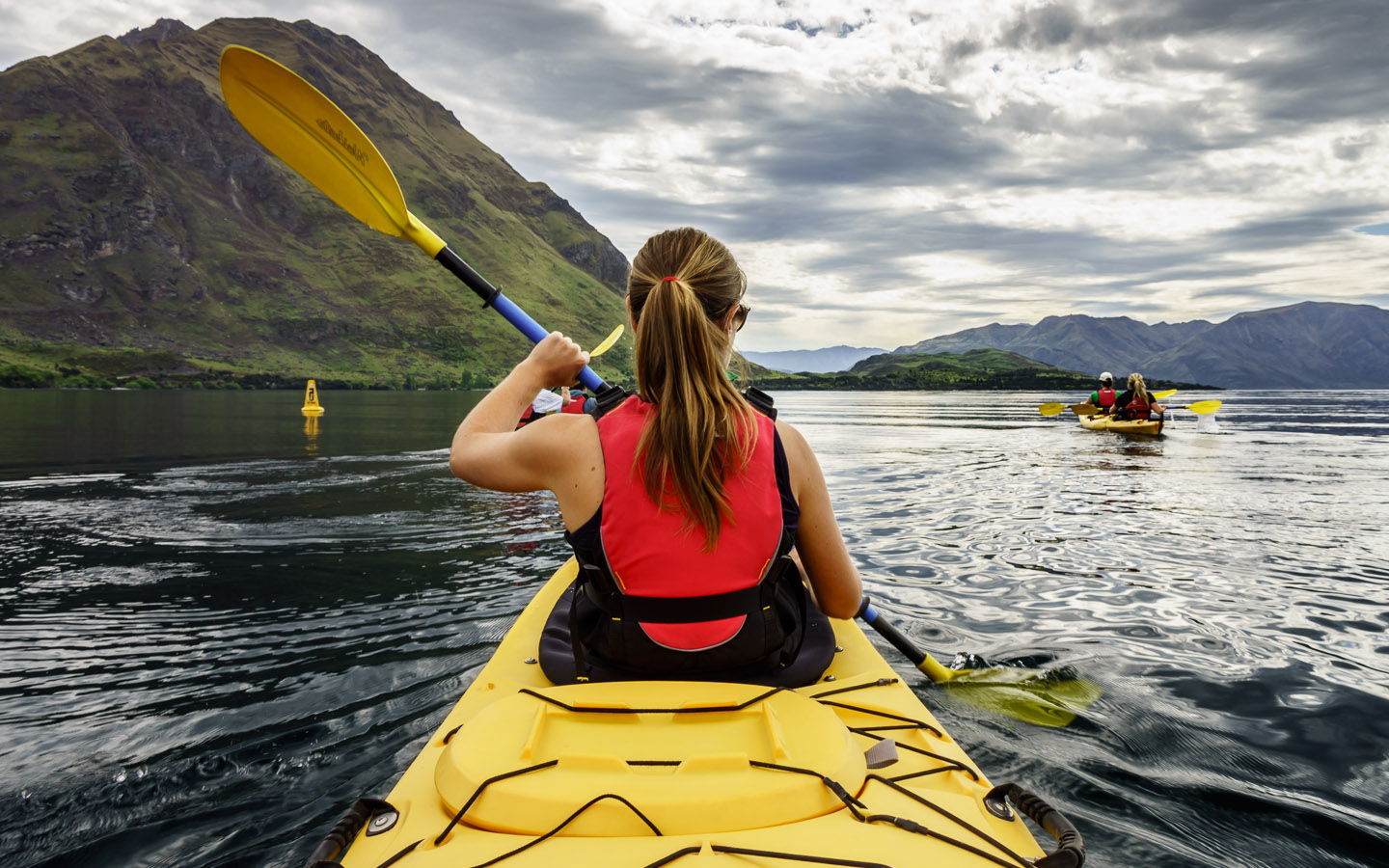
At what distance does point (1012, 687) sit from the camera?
5688 mm

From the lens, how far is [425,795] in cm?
236

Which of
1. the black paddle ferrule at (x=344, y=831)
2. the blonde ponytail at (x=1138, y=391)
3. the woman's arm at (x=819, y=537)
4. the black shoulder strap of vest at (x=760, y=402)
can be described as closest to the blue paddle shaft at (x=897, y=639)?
the woman's arm at (x=819, y=537)

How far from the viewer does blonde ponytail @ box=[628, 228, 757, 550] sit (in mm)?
2623

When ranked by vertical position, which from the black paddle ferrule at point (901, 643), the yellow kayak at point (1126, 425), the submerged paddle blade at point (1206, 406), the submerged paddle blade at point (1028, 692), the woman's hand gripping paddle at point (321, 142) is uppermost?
the woman's hand gripping paddle at point (321, 142)

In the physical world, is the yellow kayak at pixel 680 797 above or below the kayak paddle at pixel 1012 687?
above

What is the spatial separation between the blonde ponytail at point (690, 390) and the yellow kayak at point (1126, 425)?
1159 inches

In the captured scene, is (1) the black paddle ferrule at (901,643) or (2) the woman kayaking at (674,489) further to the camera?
(1) the black paddle ferrule at (901,643)

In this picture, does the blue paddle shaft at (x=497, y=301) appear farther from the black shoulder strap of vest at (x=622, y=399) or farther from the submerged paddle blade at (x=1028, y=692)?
the submerged paddle blade at (x=1028, y=692)

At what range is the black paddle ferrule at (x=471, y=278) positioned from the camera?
4648 millimetres

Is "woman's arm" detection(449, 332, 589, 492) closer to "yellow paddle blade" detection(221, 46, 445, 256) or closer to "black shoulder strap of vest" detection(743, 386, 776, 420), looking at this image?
"black shoulder strap of vest" detection(743, 386, 776, 420)

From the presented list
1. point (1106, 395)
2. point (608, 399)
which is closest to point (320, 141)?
point (608, 399)

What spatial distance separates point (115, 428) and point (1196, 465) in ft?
131

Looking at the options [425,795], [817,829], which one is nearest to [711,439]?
[817,829]

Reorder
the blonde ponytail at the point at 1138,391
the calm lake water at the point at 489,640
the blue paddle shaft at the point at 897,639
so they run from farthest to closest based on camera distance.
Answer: the blonde ponytail at the point at 1138,391 → the blue paddle shaft at the point at 897,639 → the calm lake water at the point at 489,640
